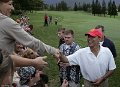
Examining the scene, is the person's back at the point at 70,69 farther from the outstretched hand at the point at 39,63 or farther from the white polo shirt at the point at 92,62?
the outstretched hand at the point at 39,63

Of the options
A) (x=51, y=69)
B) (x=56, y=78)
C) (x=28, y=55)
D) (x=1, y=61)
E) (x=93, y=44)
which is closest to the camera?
(x=1, y=61)

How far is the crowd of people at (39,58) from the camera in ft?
14.1

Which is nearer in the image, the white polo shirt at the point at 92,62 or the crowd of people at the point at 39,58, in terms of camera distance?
the crowd of people at the point at 39,58

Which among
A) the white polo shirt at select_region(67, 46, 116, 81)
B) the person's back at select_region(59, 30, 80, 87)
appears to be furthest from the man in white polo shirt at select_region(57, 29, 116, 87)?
the person's back at select_region(59, 30, 80, 87)

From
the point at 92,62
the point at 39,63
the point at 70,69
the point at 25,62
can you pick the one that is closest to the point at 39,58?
the point at 39,63

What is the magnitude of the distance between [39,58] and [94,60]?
136 inches

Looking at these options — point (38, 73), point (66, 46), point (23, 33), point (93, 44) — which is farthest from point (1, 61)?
point (66, 46)

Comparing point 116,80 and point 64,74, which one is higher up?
point 64,74

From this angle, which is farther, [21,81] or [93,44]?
[93,44]

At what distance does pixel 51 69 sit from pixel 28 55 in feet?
32.6

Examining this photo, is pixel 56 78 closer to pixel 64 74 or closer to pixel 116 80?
pixel 116 80

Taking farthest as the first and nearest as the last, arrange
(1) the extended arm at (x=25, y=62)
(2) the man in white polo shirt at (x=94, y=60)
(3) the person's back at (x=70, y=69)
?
1. (3) the person's back at (x=70, y=69)
2. (2) the man in white polo shirt at (x=94, y=60)
3. (1) the extended arm at (x=25, y=62)

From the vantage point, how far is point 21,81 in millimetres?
7094

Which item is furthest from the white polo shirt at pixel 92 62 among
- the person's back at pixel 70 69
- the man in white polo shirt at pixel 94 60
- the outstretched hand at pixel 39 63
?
the outstretched hand at pixel 39 63
